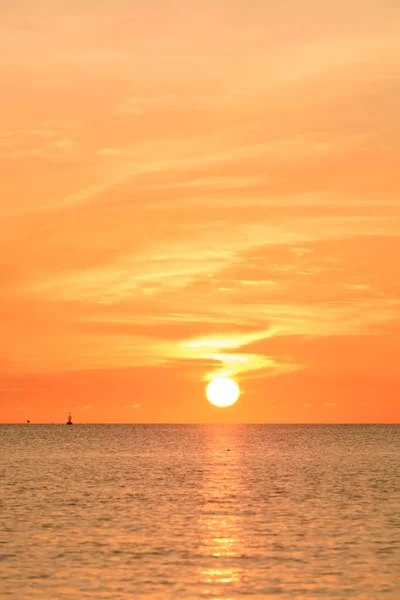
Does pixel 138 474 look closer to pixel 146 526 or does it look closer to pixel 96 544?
pixel 146 526

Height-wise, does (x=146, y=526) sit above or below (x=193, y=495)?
below

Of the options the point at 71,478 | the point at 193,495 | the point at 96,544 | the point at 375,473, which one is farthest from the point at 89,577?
the point at 375,473

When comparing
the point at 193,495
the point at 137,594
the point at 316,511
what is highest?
the point at 193,495

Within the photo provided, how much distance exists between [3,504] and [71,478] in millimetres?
33866

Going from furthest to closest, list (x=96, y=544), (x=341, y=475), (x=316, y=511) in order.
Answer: (x=341, y=475) → (x=316, y=511) → (x=96, y=544)

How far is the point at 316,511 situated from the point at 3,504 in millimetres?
26323

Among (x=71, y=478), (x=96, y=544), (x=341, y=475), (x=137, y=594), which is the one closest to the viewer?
(x=137, y=594)

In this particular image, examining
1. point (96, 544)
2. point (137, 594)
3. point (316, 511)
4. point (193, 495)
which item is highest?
point (193, 495)

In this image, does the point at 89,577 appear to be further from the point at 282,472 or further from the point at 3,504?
the point at 282,472

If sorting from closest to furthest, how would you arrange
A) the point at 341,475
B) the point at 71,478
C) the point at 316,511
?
the point at 316,511 < the point at 71,478 < the point at 341,475

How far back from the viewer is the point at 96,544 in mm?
54031

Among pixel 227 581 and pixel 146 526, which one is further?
pixel 146 526

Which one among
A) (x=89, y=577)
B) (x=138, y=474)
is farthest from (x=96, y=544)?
(x=138, y=474)

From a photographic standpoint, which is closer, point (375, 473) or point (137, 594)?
point (137, 594)
